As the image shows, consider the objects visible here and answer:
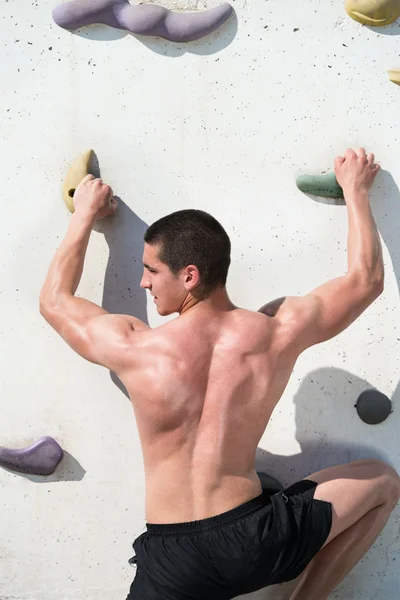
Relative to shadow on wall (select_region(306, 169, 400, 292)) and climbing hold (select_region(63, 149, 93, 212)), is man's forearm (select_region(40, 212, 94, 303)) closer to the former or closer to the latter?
climbing hold (select_region(63, 149, 93, 212))

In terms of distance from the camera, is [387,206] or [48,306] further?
[387,206]

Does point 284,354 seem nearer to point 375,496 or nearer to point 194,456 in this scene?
point 194,456

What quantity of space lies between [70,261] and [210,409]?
0.57 metres

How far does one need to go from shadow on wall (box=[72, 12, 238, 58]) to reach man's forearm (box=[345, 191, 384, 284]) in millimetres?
532

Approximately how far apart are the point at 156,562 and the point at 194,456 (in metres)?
0.26

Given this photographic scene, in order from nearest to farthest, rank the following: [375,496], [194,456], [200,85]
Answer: [194,456] → [375,496] → [200,85]

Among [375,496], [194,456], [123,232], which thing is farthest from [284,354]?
[123,232]

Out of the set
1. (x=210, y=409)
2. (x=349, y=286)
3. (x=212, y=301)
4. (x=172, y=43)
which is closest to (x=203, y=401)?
(x=210, y=409)

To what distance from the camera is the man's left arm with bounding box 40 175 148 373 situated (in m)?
1.83

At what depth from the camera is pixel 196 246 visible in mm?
1767

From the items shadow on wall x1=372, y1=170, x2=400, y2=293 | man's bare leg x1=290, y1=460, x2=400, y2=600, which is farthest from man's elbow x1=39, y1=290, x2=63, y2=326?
shadow on wall x1=372, y1=170, x2=400, y2=293

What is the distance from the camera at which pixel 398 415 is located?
2176mm

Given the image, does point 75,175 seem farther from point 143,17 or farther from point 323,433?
point 323,433

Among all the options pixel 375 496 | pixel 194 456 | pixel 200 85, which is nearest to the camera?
pixel 194 456
